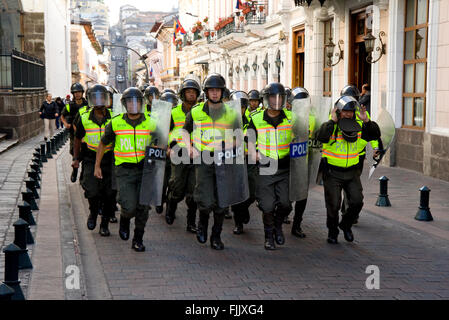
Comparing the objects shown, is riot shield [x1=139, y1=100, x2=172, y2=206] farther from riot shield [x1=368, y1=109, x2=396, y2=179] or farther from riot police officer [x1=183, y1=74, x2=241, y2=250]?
riot shield [x1=368, y1=109, x2=396, y2=179]

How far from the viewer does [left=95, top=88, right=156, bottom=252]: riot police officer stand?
7.04 m

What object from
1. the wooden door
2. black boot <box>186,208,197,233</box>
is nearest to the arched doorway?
the wooden door

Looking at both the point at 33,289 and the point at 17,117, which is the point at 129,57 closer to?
the point at 17,117

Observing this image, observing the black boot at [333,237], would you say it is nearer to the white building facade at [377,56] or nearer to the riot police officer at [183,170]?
the white building facade at [377,56]

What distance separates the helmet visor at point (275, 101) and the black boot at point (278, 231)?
3.84 feet

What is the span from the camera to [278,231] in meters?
7.34

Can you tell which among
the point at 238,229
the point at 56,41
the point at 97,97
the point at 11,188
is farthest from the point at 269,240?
the point at 56,41

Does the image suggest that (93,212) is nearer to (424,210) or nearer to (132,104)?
(132,104)

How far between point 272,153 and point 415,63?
Result: 27.4 ft

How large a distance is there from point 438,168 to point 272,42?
14.6 m

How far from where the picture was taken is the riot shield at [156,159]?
6.90m

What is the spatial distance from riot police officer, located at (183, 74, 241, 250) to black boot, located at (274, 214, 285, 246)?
2.18 ft
